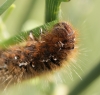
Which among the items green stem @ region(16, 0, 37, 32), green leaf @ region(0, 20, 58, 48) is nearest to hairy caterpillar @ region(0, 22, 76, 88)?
green leaf @ region(0, 20, 58, 48)

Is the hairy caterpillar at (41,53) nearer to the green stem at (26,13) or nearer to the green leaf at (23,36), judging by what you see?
the green leaf at (23,36)

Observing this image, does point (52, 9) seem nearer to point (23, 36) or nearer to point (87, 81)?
point (23, 36)

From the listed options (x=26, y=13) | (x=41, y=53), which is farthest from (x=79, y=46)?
(x=26, y=13)

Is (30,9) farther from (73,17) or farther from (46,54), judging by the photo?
(46,54)

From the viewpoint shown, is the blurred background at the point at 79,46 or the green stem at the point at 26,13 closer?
the blurred background at the point at 79,46

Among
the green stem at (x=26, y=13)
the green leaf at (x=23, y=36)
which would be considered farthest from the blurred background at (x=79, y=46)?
the green leaf at (x=23, y=36)

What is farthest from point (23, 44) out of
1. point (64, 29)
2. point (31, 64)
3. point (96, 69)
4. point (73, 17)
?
point (73, 17)
